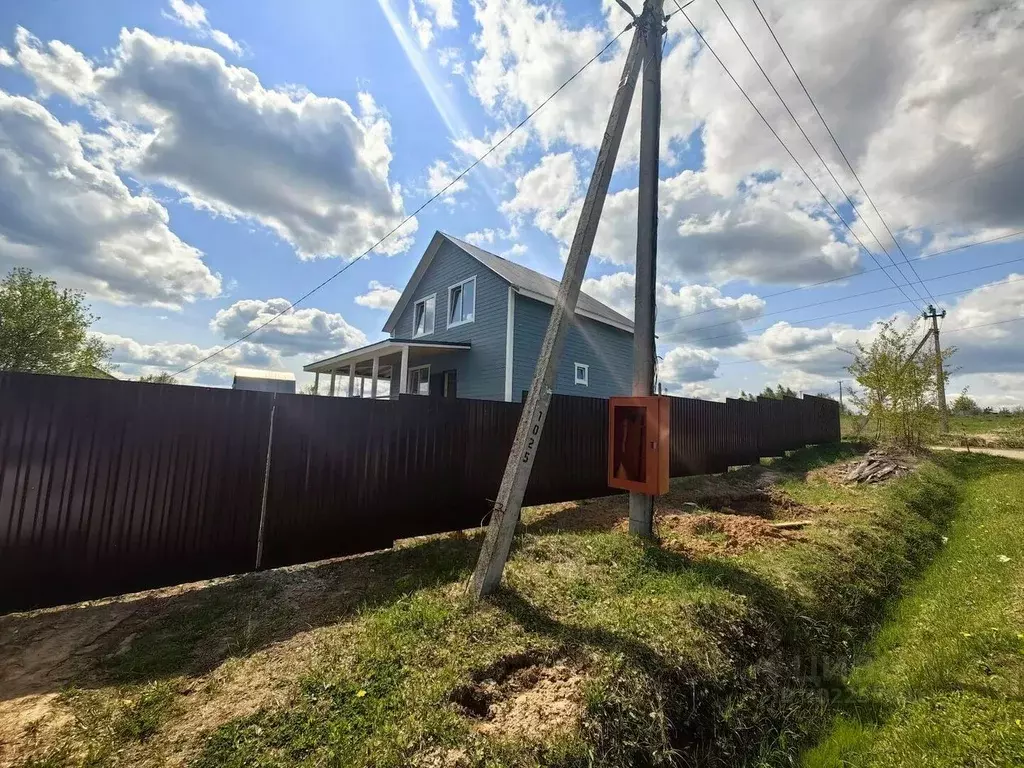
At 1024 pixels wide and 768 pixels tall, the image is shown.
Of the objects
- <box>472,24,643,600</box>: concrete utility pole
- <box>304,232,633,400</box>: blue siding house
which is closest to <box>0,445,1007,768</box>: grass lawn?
<box>472,24,643,600</box>: concrete utility pole

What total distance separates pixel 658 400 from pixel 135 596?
17.4ft

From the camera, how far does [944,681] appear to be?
3.32 m

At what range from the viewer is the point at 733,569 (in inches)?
173

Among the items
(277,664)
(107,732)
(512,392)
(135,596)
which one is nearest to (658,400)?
(277,664)

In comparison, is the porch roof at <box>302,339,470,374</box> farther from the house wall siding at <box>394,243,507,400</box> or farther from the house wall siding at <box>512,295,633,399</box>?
the house wall siding at <box>512,295,633,399</box>

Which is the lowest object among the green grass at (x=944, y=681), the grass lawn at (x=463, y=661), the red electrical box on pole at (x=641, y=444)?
the green grass at (x=944, y=681)

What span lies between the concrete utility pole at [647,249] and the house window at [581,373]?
9052mm

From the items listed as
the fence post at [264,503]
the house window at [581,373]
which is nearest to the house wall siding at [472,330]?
the house window at [581,373]

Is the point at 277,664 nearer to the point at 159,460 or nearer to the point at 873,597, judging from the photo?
the point at 159,460

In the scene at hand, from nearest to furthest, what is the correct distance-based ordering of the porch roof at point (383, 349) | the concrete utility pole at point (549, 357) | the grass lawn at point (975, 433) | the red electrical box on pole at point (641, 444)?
the concrete utility pole at point (549, 357) < the red electrical box on pole at point (641, 444) < the porch roof at point (383, 349) < the grass lawn at point (975, 433)

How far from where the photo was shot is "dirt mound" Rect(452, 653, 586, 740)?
7.63 feet

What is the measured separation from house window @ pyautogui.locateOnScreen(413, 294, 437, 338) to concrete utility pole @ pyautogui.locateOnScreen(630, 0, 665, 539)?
441 inches

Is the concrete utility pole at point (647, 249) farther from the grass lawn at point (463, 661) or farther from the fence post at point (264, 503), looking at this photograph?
the fence post at point (264, 503)

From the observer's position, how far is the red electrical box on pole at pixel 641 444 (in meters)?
4.95
